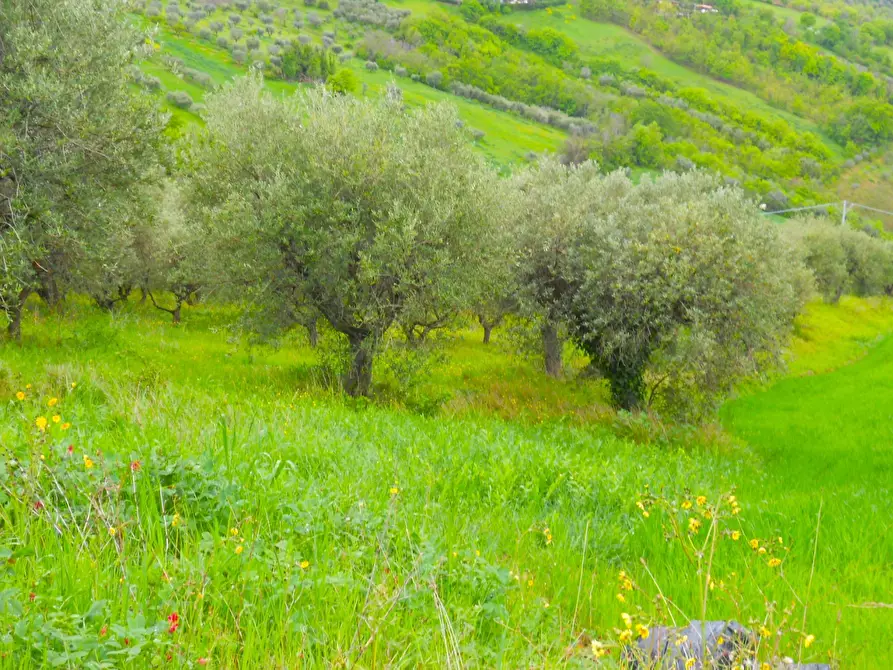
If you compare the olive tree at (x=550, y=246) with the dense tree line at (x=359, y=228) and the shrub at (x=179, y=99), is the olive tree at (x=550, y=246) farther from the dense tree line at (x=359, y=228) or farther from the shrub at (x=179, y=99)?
the shrub at (x=179, y=99)

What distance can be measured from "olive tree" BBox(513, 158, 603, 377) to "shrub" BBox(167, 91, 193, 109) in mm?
76564

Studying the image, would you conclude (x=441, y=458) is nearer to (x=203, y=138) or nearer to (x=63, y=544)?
(x=63, y=544)

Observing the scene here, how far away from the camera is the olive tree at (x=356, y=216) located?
1594cm

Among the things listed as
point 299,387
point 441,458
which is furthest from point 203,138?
point 441,458

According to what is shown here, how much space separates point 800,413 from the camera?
2503cm

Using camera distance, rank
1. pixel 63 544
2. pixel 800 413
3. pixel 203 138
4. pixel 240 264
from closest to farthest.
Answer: pixel 63 544
pixel 240 264
pixel 203 138
pixel 800 413

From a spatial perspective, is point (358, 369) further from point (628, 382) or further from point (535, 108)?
point (535, 108)

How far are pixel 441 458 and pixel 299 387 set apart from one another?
9.82m

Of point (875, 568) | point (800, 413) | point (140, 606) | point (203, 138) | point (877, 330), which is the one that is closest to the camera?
point (140, 606)

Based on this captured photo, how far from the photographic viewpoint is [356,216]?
626 inches

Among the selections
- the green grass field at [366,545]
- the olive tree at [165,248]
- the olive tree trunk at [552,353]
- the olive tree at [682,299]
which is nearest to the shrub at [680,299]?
the olive tree at [682,299]

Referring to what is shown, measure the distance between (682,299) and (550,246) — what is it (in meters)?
5.11

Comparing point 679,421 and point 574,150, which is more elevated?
point 574,150

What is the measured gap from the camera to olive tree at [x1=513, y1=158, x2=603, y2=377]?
69.5 feet
